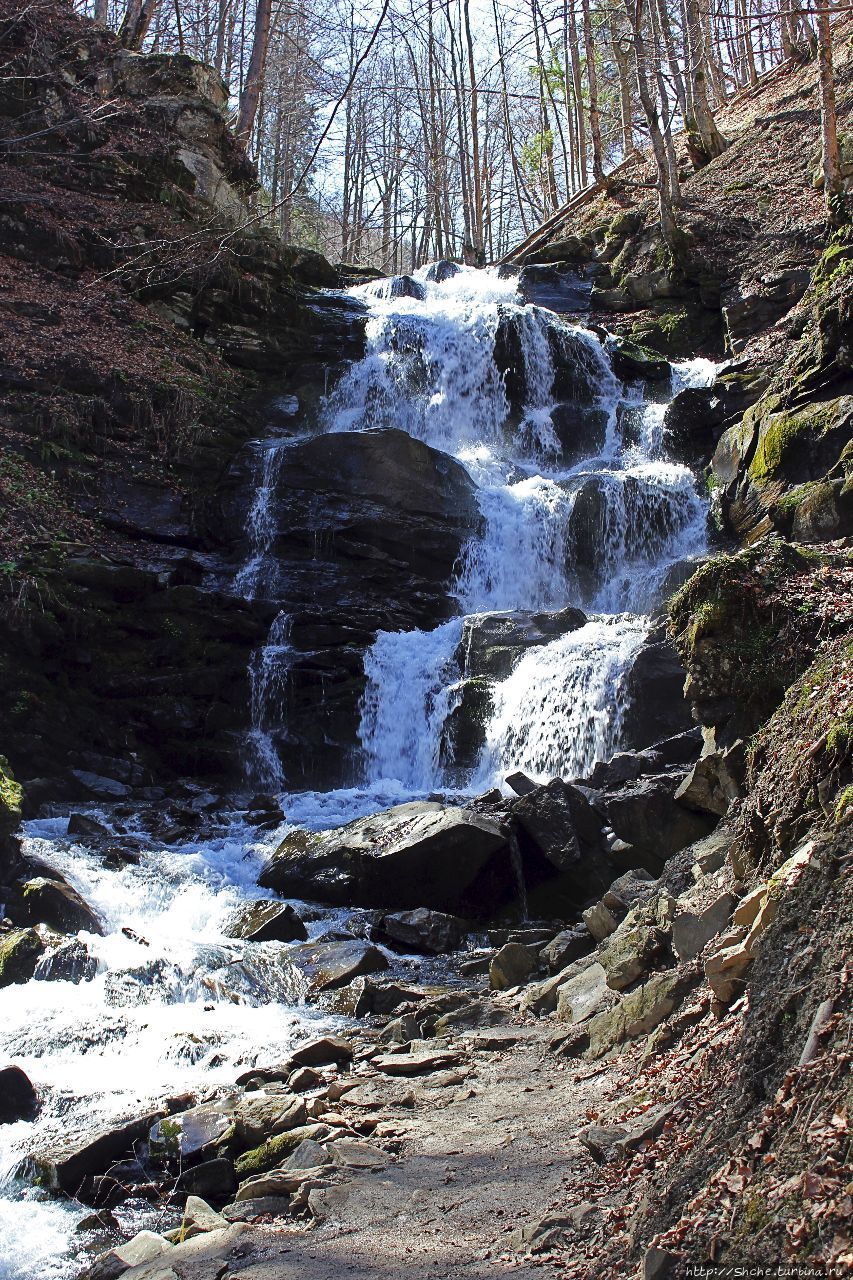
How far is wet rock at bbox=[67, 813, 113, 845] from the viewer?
10.6 metres

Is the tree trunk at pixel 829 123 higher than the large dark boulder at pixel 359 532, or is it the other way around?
the tree trunk at pixel 829 123

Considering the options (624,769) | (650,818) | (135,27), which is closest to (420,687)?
(624,769)

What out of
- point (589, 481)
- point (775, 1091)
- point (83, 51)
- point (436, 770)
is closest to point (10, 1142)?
point (775, 1091)

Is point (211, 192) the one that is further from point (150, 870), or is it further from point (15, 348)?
point (150, 870)

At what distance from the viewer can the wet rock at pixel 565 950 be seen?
6.85m

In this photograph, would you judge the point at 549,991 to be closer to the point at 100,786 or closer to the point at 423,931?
the point at 423,931

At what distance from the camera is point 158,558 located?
15078mm

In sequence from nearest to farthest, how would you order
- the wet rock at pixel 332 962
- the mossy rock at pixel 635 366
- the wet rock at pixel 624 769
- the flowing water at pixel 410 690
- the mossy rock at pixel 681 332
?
the flowing water at pixel 410 690, the wet rock at pixel 332 962, the wet rock at pixel 624 769, the mossy rock at pixel 635 366, the mossy rock at pixel 681 332

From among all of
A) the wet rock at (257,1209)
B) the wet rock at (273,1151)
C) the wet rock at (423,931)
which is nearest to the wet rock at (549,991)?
the wet rock at (423,931)

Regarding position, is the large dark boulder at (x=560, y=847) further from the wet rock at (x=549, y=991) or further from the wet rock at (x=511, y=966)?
the wet rock at (x=549, y=991)

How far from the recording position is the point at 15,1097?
5.38 meters

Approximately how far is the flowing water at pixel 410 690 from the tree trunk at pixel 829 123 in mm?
4035

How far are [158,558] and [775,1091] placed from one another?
45.1 ft

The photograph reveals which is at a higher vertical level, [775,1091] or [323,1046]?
[775,1091]
